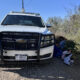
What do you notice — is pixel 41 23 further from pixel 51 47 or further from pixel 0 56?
pixel 0 56

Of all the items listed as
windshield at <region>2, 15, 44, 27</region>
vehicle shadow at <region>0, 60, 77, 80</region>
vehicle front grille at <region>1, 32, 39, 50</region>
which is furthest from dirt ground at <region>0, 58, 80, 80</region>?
windshield at <region>2, 15, 44, 27</region>

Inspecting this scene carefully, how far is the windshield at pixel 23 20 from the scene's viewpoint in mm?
5811

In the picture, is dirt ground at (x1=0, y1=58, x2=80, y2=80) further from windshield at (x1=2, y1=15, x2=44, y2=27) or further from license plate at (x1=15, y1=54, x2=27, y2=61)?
windshield at (x1=2, y1=15, x2=44, y2=27)

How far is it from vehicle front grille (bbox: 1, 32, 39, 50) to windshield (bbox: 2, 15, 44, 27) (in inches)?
63.3

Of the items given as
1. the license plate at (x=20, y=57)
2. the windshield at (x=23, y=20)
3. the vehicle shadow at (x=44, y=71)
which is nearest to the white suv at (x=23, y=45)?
the license plate at (x=20, y=57)

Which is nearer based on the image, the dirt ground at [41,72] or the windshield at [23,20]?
the dirt ground at [41,72]

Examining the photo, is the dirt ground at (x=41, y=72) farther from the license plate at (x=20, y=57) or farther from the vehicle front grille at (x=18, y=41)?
the vehicle front grille at (x=18, y=41)

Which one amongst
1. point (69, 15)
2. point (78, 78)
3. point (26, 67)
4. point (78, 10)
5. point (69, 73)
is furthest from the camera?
point (69, 15)

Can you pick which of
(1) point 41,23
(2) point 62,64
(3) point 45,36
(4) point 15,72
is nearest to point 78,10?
(1) point 41,23

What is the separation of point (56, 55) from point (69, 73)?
181 centimetres

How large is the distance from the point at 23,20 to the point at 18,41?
214 cm

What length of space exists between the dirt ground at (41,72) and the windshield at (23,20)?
1.91 meters

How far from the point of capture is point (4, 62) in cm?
412

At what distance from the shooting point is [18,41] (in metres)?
4.18
